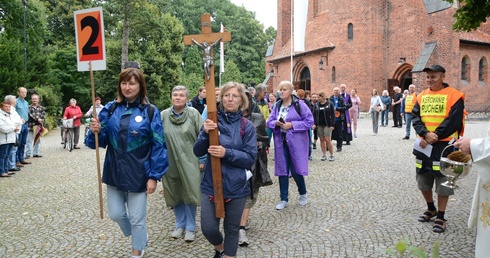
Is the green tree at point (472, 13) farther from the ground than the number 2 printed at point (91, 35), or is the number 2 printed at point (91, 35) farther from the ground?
the green tree at point (472, 13)

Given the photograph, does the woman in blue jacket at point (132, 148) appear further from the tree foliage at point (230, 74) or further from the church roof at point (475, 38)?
the tree foliage at point (230, 74)

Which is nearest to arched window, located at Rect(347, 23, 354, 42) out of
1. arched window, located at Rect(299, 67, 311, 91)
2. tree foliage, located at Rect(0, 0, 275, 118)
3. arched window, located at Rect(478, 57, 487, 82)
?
arched window, located at Rect(299, 67, 311, 91)

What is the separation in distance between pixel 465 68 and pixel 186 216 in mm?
27040

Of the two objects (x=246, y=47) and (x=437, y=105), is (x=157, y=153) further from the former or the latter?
(x=246, y=47)

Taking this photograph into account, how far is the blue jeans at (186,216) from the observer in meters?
4.74

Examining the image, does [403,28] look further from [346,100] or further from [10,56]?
[10,56]

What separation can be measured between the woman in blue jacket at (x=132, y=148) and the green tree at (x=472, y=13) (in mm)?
5568

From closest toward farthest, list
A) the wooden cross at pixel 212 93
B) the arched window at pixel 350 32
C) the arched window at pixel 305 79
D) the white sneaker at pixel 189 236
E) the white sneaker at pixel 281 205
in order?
the wooden cross at pixel 212 93, the white sneaker at pixel 189 236, the white sneaker at pixel 281 205, the arched window at pixel 350 32, the arched window at pixel 305 79

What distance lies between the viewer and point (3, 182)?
8469 millimetres

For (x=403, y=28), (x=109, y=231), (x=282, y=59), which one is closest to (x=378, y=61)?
(x=403, y=28)

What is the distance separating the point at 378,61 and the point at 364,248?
84.3 ft

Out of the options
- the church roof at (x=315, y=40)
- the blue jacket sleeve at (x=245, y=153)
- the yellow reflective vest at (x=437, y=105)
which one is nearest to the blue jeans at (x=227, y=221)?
the blue jacket sleeve at (x=245, y=153)

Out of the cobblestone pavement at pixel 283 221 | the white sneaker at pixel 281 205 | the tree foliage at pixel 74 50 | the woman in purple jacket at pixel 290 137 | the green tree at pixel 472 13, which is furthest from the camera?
the tree foliage at pixel 74 50

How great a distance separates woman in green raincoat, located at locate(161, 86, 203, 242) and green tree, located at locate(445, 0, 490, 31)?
4.94m
